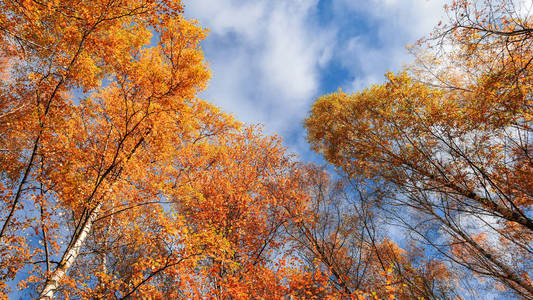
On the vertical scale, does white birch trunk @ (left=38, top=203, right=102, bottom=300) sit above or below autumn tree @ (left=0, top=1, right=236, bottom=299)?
below

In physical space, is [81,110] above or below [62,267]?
above

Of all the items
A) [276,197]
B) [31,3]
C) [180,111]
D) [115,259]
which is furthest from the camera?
[276,197]

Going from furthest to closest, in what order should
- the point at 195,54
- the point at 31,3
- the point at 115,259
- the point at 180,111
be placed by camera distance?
the point at 115,259 → the point at 195,54 → the point at 180,111 → the point at 31,3

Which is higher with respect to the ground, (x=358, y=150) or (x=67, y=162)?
(x=358, y=150)

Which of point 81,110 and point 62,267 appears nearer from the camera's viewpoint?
point 62,267

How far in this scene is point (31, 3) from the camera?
3.88m

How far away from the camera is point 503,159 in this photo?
4.96 meters

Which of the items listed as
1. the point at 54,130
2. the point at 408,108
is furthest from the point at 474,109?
the point at 54,130

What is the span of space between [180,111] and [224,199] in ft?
15.8

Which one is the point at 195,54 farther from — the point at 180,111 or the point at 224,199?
the point at 224,199

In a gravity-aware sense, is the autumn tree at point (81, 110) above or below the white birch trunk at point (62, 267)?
above

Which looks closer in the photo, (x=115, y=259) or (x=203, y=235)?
(x=203, y=235)

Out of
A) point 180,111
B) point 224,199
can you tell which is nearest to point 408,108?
point 180,111

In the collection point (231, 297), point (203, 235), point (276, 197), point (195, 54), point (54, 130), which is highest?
point (195, 54)
